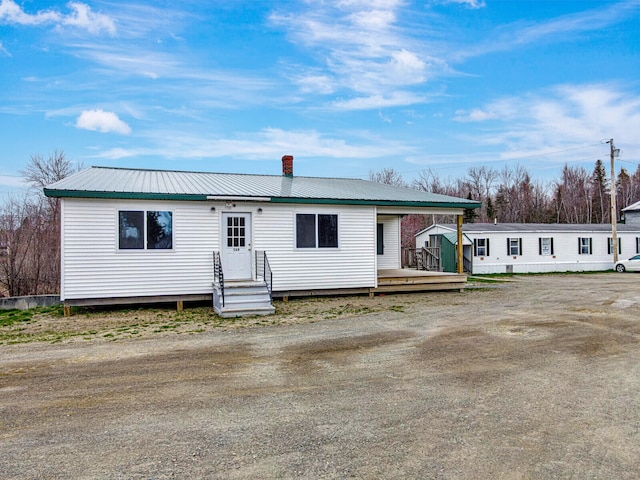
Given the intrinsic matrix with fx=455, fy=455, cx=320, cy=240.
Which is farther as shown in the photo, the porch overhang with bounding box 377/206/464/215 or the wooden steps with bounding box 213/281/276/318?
the porch overhang with bounding box 377/206/464/215

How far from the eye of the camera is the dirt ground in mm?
3396

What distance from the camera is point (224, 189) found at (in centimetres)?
1280

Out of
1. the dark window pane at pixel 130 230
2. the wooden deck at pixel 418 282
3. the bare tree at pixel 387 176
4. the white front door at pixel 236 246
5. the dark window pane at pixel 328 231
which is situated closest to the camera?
the dark window pane at pixel 130 230

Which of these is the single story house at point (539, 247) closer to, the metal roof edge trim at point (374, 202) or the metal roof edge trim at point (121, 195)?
the metal roof edge trim at point (374, 202)

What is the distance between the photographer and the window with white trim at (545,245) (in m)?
25.5

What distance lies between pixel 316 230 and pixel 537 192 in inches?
1984

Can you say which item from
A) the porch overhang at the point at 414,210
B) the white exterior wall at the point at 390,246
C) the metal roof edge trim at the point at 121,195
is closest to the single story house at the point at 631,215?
the white exterior wall at the point at 390,246

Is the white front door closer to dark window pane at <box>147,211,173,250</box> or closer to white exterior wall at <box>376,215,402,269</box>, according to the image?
dark window pane at <box>147,211,173,250</box>

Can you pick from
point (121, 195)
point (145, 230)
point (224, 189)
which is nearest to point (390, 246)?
point (224, 189)

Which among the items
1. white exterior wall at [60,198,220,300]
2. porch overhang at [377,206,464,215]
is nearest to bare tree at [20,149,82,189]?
white exterior wall at [60,198,220,300]

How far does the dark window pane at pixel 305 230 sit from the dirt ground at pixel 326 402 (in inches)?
170

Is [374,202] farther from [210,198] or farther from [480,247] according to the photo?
[480,247]

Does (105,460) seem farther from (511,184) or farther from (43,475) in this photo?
(511,184)

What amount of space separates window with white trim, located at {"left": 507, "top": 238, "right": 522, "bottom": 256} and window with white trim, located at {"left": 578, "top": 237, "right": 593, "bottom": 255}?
4178 millimetres
